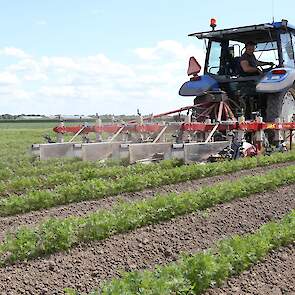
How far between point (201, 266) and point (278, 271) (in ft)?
2.75

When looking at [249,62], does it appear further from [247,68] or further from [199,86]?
[199,86]

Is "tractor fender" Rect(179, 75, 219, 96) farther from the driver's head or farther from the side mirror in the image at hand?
the driver's head

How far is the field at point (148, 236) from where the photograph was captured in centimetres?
425

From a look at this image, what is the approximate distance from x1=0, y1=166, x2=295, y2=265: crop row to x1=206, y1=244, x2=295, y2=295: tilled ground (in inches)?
55.5

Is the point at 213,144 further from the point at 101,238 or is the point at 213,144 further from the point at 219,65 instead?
the point at 101,238

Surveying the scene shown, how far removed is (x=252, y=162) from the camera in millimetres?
9844

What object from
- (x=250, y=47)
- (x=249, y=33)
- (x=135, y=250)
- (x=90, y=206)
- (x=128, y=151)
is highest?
(x=249, y=33)

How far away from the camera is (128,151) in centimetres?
962

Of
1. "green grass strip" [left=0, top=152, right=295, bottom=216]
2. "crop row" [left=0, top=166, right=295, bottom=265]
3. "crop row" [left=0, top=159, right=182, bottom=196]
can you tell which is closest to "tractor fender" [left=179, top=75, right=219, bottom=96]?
"green grass strip" [left=0, top=152, right=295, bottom=216]

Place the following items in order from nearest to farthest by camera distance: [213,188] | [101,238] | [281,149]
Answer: [101,238]
[213,188]
[281,149]

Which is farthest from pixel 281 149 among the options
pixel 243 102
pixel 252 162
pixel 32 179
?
pixel 32 179

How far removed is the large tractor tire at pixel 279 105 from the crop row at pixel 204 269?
632 centimetres

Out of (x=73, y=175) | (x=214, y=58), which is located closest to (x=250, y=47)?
(x=214, y=58)

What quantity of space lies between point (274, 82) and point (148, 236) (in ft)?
20.4
